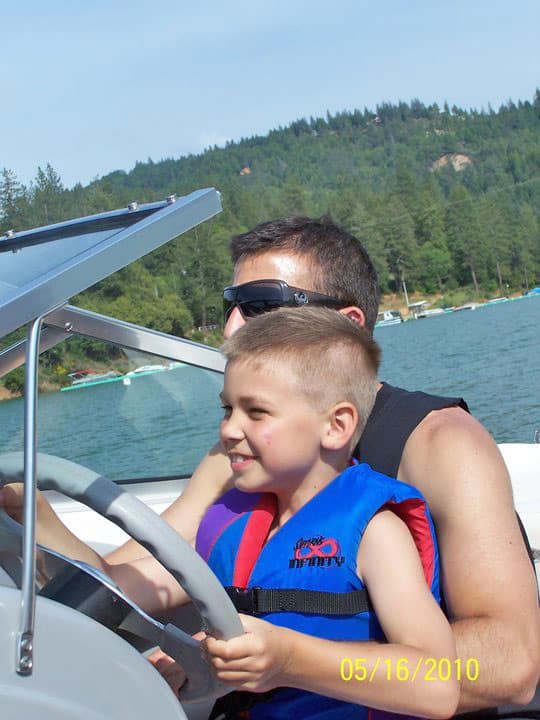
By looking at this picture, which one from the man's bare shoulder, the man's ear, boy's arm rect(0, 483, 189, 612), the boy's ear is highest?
the man's ear

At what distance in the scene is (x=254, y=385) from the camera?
1470 mm

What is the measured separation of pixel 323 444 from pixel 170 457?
5.11 ft

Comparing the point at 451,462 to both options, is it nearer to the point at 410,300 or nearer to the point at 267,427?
the point at 267,427

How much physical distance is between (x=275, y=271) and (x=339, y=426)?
1.75ft

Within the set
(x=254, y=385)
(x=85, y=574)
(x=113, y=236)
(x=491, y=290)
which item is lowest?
(x=491, y=290)

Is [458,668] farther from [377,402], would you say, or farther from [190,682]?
[377,402]

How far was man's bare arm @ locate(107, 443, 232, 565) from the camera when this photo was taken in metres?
1.94

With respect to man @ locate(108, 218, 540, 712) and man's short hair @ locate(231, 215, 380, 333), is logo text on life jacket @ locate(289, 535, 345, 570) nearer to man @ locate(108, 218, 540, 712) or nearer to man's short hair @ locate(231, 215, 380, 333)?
man @ locate(108, 218, 540, 712)

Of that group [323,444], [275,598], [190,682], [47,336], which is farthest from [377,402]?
[47,336]

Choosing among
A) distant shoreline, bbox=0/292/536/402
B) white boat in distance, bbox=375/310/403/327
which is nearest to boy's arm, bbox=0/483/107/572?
white boat in distance, bbox=375/310/403/327

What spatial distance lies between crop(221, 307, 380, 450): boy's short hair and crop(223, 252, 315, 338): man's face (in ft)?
1.08

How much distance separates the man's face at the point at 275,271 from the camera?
193 centimetres

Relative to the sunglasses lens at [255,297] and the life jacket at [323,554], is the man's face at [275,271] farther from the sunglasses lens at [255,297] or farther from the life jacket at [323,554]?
the life jacket at [323,554]

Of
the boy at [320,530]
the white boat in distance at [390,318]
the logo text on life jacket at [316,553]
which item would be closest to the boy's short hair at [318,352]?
the boy at [320,530]
